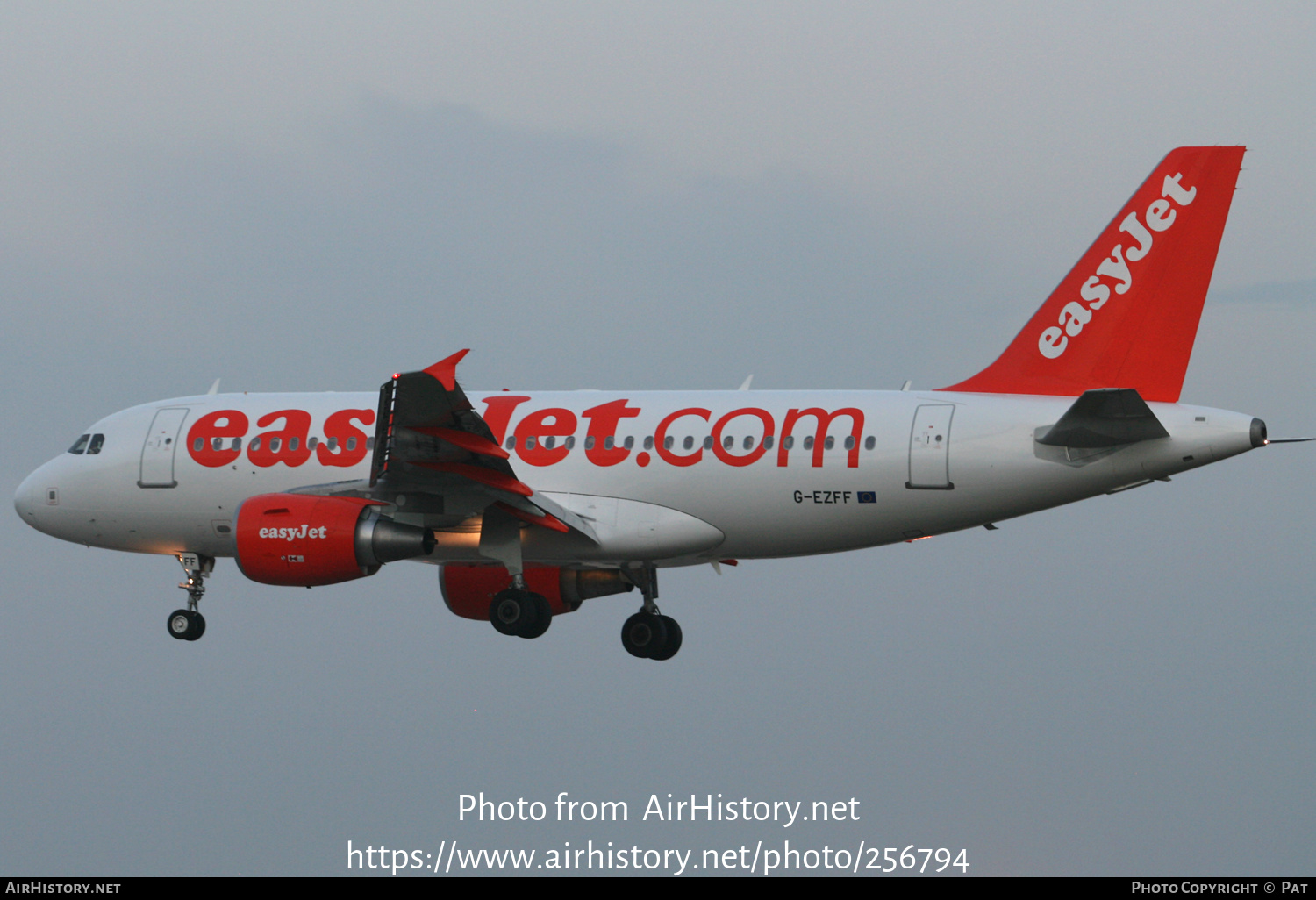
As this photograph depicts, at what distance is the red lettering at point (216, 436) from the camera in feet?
86.0

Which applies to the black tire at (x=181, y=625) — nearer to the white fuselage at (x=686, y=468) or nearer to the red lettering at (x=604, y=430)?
the white fuselage at (x=686, y=468)

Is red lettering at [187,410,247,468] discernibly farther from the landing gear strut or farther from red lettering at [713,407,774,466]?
red lettering at [713,407,774,466]

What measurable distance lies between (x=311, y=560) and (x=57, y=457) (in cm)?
774

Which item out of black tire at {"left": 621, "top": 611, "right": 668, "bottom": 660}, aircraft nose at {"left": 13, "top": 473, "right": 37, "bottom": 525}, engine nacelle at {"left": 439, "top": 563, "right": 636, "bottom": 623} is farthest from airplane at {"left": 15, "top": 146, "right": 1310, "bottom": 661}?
aircraft nose at {"left": 13, "top": 473, "right": 37, "bottom": 525}

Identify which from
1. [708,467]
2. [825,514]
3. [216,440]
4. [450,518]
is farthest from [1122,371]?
[216,440]

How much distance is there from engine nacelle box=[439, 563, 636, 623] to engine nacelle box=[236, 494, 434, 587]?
12.6 ft

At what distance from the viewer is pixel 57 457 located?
28.0 metres

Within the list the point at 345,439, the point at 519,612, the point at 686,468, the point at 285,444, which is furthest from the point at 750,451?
the point at 285,444

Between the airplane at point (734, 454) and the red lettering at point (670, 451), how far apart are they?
0.02 meters

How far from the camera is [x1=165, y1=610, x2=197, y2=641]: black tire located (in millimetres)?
27000

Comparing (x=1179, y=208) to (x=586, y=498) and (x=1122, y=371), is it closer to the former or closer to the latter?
(x=1122, y=371)

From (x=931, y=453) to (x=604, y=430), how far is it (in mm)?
5187

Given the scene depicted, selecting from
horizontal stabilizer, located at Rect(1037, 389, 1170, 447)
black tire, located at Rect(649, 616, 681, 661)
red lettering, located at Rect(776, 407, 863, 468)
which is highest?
red lettering, located at Rect(776, 407, 863, 468)

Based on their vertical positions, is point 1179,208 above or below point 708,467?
above
